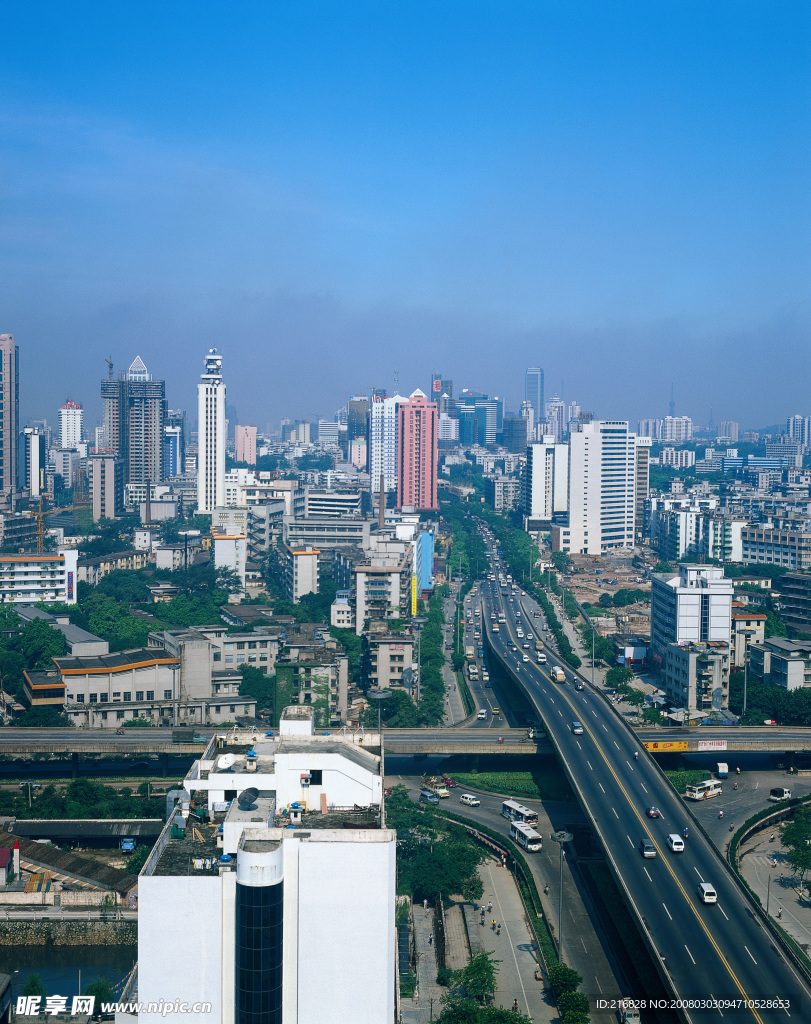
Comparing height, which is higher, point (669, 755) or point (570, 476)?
point (570, 476)

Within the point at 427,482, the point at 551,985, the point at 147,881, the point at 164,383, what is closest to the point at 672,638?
the point at 551,985

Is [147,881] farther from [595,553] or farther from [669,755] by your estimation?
[595,553]

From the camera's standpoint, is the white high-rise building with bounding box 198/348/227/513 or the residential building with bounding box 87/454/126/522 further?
the residential building with bounding box 87/454/126/522

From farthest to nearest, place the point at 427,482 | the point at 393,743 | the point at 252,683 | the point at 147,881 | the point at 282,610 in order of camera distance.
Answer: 1. the point at 427,482
2. the point at 282,610
3. the point at 252,683
4. the point at 393,743
5. the point at 147,881

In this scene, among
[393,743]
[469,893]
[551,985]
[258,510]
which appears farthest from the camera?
[258,510]

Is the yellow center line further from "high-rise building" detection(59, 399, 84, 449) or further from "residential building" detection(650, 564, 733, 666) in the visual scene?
"high-rise building" detection(59, 399, 84, 449)

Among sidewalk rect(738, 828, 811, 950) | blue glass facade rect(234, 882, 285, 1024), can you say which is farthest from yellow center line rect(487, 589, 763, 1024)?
blue glass facade rect(234, 882, 285, 1024)

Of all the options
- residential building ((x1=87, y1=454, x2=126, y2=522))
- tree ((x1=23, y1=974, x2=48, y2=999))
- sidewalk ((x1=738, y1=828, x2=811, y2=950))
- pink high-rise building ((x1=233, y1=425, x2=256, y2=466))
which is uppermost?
pink high-rise building ((x1=233, y1=425, x2=256, y2=466))
